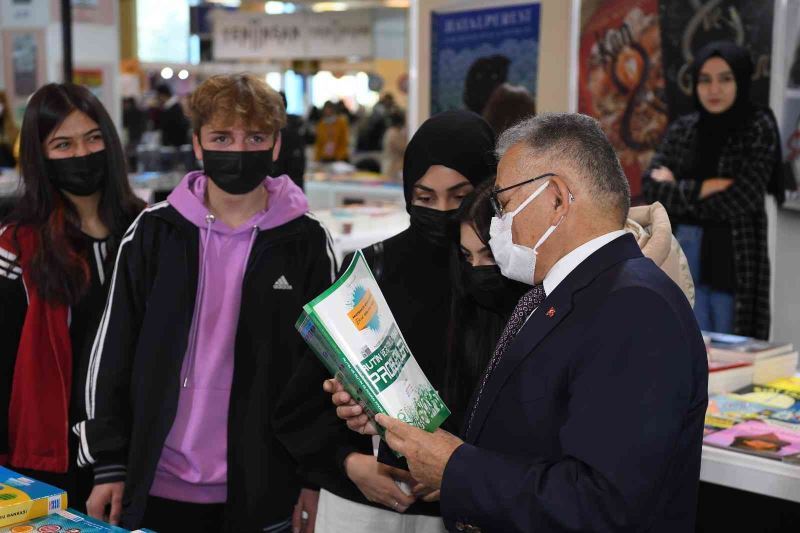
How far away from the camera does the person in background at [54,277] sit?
2543 millimetres

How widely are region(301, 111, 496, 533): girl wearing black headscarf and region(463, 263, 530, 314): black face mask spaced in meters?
0.09

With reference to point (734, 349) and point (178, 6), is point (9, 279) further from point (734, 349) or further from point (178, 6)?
point (178, 6)

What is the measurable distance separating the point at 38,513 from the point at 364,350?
2.39ft

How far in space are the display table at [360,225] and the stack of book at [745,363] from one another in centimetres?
226

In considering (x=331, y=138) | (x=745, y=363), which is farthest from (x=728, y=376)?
(x=331, y=138)

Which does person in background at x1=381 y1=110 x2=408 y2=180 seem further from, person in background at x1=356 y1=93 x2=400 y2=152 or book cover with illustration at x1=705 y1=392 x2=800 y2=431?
book cover with illustration at x1=705 y1=392 x2=800 y2=431

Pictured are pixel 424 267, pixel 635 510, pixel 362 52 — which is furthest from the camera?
pixel 362 52

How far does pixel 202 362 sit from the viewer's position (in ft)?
7.75

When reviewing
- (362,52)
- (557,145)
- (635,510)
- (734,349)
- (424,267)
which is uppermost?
(362,52)

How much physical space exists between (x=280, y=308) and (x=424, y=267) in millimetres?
427

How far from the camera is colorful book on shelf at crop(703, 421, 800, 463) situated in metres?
2.41

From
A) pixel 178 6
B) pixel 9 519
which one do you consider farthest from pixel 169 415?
pixel 178 6

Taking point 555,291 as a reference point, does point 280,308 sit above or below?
below

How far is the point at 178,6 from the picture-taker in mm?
21203
